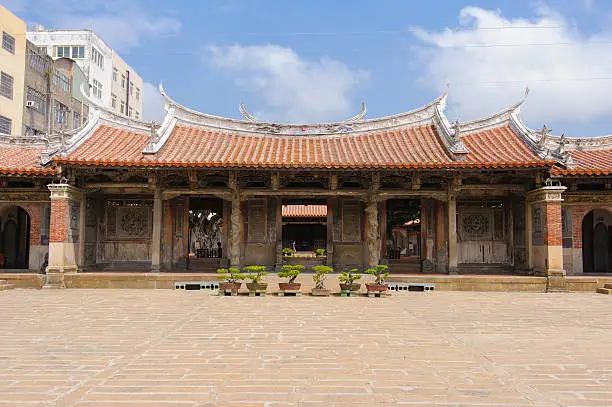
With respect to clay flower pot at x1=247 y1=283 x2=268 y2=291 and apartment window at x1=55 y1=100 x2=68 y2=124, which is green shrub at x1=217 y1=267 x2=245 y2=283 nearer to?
clay flower pot at x1=247 y1=283 x2=268 y2=291

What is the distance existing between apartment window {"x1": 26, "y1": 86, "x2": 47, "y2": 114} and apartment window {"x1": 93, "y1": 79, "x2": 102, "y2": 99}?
8539 mm

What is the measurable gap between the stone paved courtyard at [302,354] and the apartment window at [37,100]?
27.1 metres

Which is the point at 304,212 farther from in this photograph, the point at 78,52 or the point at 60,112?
the point at 78,52

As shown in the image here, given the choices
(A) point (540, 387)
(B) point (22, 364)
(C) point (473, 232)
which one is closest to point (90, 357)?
(B) point (22, 364)

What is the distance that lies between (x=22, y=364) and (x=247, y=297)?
6781 millimetres

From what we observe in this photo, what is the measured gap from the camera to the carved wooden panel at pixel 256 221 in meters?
16.4

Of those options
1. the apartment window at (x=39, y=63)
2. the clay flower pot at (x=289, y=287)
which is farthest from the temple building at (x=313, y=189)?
the apartment window at (x=39, y=63)

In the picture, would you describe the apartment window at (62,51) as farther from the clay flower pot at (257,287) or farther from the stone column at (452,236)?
the stone column at (452,236)

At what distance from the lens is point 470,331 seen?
318 inches

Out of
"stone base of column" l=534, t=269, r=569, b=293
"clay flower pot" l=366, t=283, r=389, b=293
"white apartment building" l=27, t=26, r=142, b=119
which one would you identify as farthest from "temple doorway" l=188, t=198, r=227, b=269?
"white apartment building" l=27, t=26, r=142, b=119

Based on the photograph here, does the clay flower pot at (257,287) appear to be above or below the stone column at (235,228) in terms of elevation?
below

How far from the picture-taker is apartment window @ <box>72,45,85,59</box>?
42.8 m

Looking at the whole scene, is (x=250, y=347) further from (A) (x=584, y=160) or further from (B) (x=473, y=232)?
(A) (x=584, y=160)

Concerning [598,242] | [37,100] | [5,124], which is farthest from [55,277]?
[37,100]
